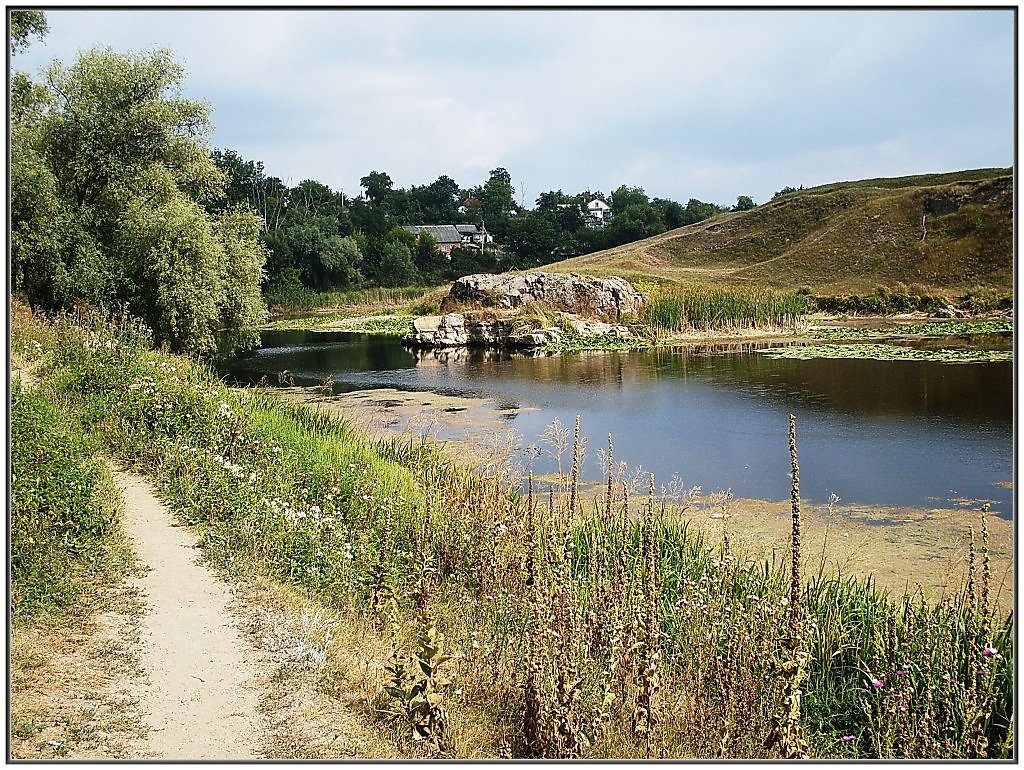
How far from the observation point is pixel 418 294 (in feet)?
192

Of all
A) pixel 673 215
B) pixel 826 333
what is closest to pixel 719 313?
pixel 826 333

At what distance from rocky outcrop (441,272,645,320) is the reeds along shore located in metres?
28.1

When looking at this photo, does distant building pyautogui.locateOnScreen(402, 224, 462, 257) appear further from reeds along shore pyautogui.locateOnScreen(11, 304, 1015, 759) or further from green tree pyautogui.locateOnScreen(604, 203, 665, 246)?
reeds along shore pyautogui.locateOnScreen(11, 304, 1015, 759)

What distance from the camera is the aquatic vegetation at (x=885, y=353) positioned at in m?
21.3

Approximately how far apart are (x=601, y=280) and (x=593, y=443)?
86.9ft

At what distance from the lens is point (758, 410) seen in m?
15.5

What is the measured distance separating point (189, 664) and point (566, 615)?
2.05 m

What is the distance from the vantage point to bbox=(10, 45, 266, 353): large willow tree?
59.0 feet

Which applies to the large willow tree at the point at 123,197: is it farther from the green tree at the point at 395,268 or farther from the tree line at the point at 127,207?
the green tree at the point at 395,268

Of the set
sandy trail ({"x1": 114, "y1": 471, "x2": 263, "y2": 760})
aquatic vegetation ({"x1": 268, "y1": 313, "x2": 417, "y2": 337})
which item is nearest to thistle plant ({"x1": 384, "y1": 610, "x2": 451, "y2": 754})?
sandy trail ({"x1": 114, "y1": 471, "x2": 263, "y2": 760})

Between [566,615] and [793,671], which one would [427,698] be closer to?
[566,615]

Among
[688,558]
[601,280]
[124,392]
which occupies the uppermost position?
[601,280]

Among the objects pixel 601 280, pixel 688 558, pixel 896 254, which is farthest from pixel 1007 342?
pixel 896 254

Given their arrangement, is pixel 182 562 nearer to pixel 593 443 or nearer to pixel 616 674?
pixel 616 674
